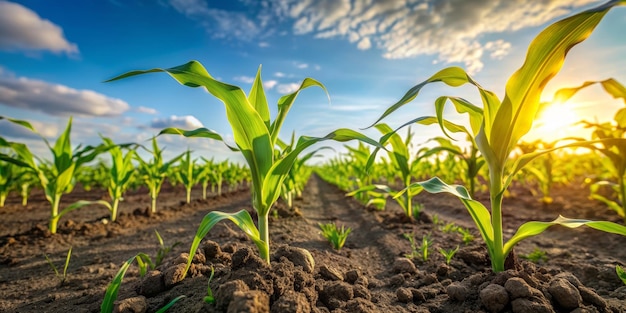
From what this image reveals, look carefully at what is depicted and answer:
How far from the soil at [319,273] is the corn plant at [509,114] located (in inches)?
9.1

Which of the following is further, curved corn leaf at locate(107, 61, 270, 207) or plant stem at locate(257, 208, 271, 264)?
plant stem at locate(257, 208, 271, 264)

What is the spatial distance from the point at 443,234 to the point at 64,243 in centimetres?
409

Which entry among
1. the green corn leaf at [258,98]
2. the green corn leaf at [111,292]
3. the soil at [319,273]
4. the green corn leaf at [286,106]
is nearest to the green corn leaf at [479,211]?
the soil at [319,273]

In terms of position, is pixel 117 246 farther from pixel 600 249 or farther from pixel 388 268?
pixel 600 249

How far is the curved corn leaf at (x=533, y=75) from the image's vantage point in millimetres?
1219

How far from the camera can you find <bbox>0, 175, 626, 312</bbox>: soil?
132 centimetres

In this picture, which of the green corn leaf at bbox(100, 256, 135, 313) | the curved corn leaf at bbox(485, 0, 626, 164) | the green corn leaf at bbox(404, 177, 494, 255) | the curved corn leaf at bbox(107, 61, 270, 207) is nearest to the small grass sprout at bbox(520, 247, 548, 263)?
the green corn leaf at bbox(404, 177, 494, 255)

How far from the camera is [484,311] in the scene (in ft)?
4.48

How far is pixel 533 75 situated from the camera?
4.66 ft

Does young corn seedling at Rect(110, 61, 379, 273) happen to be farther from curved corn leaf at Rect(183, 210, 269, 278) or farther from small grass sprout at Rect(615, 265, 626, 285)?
small grass sprout at Rect(615, 265, 626, 285)

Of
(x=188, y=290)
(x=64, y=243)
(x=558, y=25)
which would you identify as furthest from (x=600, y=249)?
(x=64, y=243)

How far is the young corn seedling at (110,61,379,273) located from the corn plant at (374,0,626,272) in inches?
19.8

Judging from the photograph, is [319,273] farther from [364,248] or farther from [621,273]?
[621,273]

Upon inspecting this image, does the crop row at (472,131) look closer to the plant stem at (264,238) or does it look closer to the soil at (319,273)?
the plant stem at (264,238)
